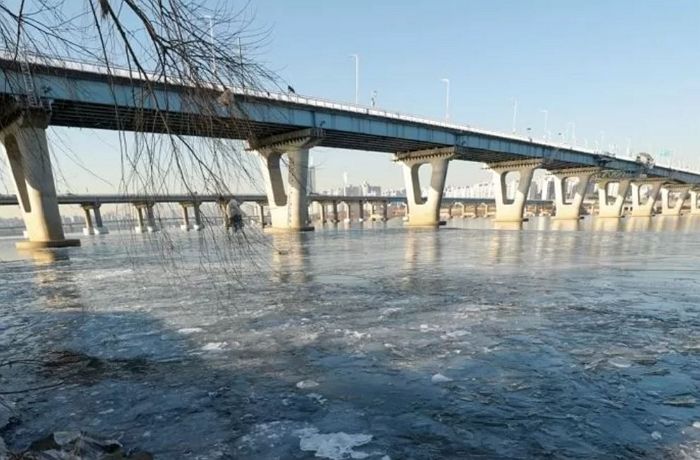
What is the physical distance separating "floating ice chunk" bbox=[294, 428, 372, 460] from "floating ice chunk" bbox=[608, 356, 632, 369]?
3356mm

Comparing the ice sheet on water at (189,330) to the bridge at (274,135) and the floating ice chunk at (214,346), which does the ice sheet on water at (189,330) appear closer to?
the floating ice chunk at (214,346)

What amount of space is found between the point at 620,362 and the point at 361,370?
319cm

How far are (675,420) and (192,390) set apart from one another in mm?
4709

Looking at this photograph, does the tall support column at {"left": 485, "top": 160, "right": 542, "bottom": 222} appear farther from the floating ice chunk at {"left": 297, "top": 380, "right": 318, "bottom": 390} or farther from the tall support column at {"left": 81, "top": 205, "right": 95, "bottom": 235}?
the tall support column at {"left": 81, "top": 205, "right": 95, "bottom": 235}

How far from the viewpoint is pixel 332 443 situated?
332 centimetres

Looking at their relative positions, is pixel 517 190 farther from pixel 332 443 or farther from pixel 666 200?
pixel 666 200

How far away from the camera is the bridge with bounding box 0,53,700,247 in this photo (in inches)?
117

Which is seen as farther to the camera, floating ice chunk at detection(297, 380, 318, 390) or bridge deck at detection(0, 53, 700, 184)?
floating ice chunk at detection(297, 380, 318, 390)

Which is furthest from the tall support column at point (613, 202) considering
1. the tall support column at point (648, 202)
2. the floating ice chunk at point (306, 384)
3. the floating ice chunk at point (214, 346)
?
the floating ice chunk at point (306, 384)

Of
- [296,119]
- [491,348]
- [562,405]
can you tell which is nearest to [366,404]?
[562,405]

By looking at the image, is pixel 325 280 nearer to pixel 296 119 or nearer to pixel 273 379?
pixel 273 379

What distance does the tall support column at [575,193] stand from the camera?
81.1 meters

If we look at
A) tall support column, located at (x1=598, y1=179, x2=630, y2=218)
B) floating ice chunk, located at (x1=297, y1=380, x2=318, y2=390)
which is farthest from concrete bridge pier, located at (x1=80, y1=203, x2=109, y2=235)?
tall support column, located at (x1=598, y1=179, x2=630, y2=218)

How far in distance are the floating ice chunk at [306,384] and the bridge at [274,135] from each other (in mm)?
2212
